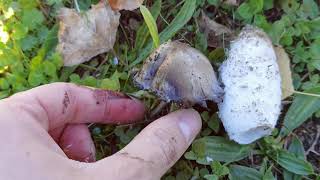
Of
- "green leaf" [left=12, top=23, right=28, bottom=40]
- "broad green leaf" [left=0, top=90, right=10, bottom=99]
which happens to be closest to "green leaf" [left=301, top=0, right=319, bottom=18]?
"green leaf" [left=12, top=23, right=28, bottom=40]

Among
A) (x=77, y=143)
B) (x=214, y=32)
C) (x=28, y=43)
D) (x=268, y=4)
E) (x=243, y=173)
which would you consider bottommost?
(x=243, y=173)

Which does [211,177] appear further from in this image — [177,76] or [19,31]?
[19,31]

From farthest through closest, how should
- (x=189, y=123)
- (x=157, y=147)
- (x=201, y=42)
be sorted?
(x=201, y=42)
(x=189, y=123)
(x=157, y=147)

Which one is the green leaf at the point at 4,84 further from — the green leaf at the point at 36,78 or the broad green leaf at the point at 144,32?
the broad green leaf at the point at 144,32

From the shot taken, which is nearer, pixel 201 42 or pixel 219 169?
pixel 219 169

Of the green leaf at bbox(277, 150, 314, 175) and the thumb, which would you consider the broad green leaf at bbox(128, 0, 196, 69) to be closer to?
the thumb

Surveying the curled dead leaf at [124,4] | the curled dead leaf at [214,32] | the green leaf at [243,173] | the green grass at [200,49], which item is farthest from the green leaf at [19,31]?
the green leaf at [243,173]

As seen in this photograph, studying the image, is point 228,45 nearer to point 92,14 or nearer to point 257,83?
point 257,83

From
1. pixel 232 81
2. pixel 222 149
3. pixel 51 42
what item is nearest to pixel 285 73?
pixel 232 81
